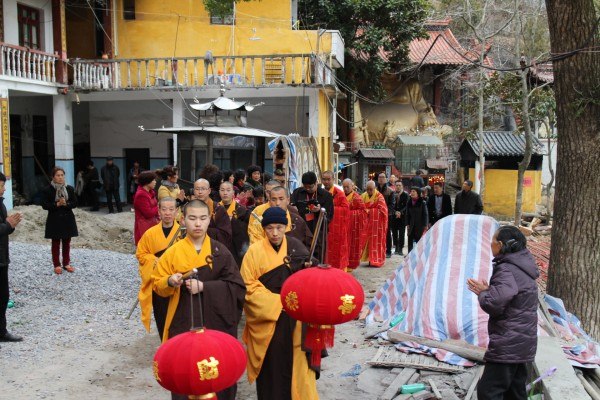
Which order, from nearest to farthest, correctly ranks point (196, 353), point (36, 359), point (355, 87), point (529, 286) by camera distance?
1. point (196, 353)
2. point (529, 286)
3. point (36, 359)
4. point (355, 87)

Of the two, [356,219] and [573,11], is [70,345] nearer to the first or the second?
[356,219]

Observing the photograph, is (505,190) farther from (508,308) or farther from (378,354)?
(508,308)

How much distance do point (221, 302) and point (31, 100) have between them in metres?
16.0

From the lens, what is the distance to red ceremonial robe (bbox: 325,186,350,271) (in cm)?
985

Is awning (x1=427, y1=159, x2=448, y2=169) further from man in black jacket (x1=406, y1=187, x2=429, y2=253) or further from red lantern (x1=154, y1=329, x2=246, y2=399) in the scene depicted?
red lantern (x1=154, y1=329, x2=246, y2=399)

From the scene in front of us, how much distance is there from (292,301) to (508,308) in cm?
145

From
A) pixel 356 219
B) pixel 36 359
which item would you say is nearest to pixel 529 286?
pixel 36 359

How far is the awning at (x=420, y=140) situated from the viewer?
26.2 metres

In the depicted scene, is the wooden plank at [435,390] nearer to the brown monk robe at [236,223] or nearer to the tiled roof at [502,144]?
the brown monk robe at [236,223]

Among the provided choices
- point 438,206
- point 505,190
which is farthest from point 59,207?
point 505,190

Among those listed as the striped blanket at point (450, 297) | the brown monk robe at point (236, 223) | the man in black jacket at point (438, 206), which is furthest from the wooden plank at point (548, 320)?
the man in black jacket at point (438, 206)

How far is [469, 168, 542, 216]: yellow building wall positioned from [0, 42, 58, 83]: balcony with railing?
1472 cm

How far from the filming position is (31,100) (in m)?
18.1

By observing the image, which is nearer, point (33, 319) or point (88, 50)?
point (33, 319)
